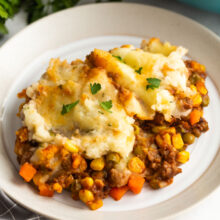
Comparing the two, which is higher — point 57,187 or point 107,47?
point 107,47

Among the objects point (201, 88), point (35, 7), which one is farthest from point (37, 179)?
point (35, 7)

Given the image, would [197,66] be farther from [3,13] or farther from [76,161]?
[3,13]

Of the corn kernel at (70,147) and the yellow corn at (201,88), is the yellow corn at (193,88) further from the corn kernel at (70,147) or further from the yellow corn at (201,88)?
the corn kernel at (70,147)

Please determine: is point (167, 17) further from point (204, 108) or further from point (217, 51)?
point (204, 108)

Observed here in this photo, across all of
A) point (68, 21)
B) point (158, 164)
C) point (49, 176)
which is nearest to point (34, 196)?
point (49, 176)

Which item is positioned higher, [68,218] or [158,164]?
[158,164]

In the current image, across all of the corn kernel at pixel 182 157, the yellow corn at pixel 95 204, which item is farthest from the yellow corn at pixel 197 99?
the yellow corn at pixel 95 204
